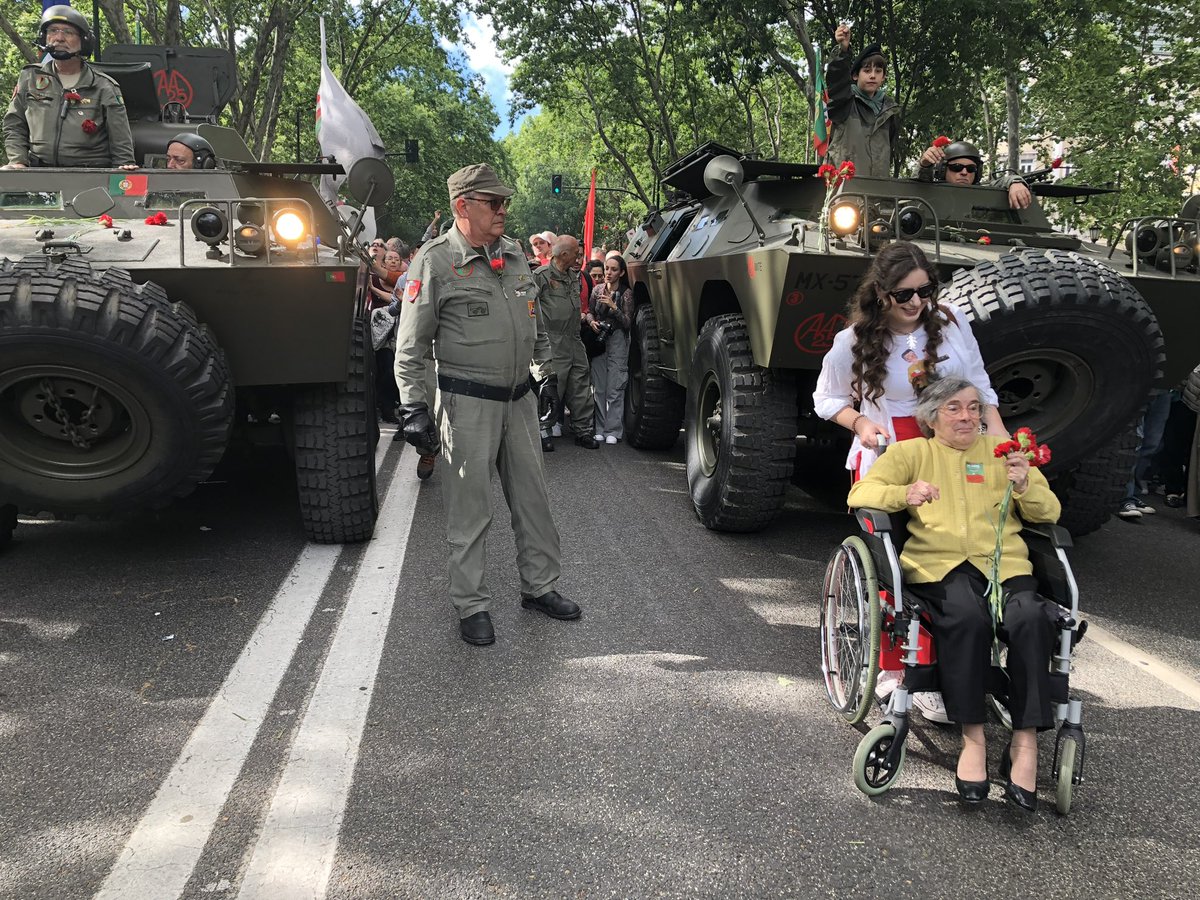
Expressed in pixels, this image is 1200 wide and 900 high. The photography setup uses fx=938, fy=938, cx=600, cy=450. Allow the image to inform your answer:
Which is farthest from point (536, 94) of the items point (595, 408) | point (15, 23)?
point (595, 408)

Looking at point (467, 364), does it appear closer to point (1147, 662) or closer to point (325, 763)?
point (325, 763)

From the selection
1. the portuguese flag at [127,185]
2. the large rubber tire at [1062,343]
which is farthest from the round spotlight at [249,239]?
the large rubber tire at [1062,343]

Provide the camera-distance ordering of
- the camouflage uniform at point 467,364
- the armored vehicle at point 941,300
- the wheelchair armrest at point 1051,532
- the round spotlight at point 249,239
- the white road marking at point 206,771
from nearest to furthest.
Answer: the white road marking at point 206,771
the wheelchair armrest at point 1051,532
the camouflage uniform at point 467,364
the armored vehicle at point 941,300
the round spotlight at point 249,239

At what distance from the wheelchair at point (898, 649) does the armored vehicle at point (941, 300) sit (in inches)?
56.9

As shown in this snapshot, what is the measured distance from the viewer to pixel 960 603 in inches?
119

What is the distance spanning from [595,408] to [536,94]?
14.8 m

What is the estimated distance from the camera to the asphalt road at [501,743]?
8.53ft

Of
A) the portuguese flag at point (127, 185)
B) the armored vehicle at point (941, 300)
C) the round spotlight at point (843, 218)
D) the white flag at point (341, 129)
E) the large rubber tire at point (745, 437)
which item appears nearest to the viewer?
the armored vehicle at point (941, 300)

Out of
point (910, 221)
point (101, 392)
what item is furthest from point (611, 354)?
point (101, 392)

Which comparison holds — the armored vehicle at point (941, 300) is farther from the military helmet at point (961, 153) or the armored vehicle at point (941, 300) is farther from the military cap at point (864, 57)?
the military cap at point (864, 57)

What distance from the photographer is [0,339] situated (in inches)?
149

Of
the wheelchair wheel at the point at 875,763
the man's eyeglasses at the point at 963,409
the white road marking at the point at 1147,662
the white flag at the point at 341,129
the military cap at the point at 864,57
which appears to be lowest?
the white road marking at the point at 1147,662

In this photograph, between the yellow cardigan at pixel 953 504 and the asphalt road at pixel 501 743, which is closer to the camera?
the asphalt road at pixel 501 743

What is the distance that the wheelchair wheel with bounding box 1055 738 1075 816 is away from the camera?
2.81 m
